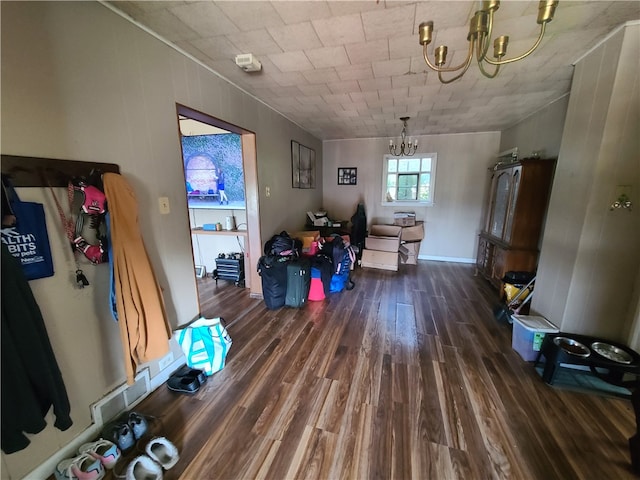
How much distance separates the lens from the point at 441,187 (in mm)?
4848

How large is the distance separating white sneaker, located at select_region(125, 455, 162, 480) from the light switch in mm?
1445

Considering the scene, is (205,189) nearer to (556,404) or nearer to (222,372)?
(222,372)

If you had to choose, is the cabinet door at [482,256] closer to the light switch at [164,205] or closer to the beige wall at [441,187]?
the beige wall at [441,187]

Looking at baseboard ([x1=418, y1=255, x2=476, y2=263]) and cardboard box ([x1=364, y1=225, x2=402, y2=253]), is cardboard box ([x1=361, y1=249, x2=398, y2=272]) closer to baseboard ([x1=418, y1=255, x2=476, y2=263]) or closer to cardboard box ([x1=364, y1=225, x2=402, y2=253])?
cardboard box ([x1=364, y1=225, x2=402, y2=253])

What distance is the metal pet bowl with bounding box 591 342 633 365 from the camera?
1.71 m

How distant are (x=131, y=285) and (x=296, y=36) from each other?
6.22 ft

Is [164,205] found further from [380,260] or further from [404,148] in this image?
[404,148]

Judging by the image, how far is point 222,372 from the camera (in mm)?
1986

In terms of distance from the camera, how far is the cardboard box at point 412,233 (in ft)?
15.6

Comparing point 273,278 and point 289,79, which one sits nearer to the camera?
point 289,79

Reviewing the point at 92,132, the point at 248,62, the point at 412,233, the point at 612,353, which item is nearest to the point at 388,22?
the point at 248,62

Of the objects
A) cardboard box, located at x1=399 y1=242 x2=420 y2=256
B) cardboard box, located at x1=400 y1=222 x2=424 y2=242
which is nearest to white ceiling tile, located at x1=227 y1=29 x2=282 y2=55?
cardboard box, located at x1=400 y1=222 x2=424 y2=242

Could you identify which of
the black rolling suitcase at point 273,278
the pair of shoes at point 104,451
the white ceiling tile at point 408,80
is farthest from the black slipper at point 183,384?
the white ceiling tile at point 408,80

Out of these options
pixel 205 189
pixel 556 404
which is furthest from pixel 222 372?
pixel 205 189
